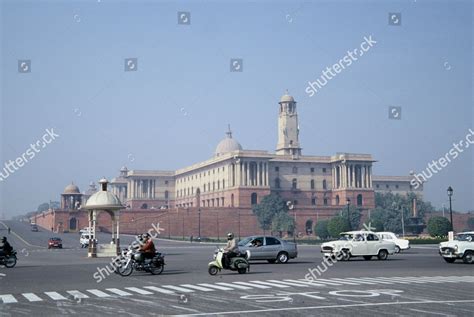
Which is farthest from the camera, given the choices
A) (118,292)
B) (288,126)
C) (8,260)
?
(288,126)

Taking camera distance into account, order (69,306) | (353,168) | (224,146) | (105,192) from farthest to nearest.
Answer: (224,146) → (353,168) → (105,192) → (69,306)

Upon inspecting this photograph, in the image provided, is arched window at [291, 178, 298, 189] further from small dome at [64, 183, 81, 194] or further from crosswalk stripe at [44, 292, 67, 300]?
crosswalk stripe at [44, 292, 67, 300]

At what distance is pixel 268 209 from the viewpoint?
112m

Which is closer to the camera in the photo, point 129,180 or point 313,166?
point 313,166

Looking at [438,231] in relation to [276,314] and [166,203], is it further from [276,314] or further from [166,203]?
[166,203]

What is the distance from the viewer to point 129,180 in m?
155

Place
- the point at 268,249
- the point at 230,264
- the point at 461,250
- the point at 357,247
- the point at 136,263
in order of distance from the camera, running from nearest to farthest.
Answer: the point at 230,264 < the point at 136,263 < the point at 461,250 < the point at 268,249 < the point at 357,247

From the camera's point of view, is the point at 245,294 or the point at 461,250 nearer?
the point at 245,294

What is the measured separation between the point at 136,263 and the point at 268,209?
89.2 metres

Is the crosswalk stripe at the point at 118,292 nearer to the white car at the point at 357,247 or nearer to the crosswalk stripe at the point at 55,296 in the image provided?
the crosswalk stripe at the point at 55,296

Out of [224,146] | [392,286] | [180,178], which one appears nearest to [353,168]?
[224,146]

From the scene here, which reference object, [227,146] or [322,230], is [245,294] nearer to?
[322,230]

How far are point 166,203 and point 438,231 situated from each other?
330 feet

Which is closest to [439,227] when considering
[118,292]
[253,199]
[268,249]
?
[268,249]
